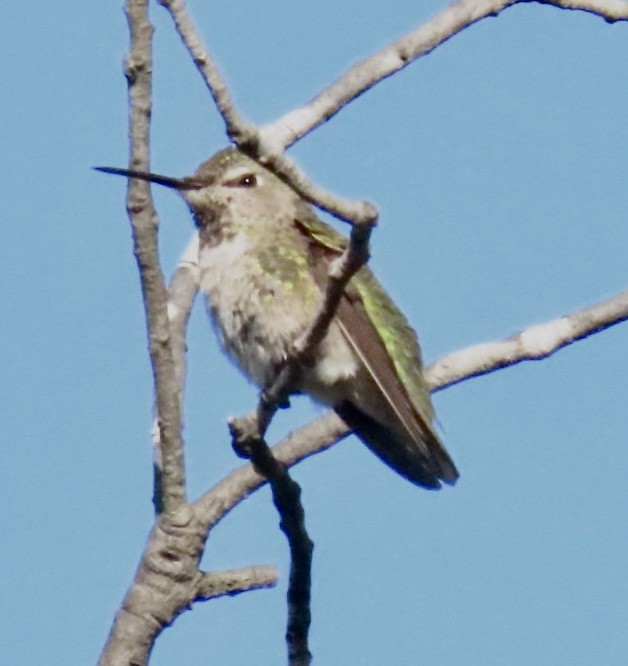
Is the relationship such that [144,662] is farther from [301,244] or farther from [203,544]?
[301,244]

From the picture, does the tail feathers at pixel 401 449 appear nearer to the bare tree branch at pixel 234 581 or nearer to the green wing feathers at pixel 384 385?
the green wing feathers at pixel 384 385

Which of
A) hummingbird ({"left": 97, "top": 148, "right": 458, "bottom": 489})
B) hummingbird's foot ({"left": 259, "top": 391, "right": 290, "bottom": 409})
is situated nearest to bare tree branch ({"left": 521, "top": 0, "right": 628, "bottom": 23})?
hummingbird ({"left": 97, "top": 148, "right": 458, "bottom": 489})

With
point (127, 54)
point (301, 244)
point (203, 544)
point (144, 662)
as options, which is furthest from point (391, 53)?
point (144, 662)

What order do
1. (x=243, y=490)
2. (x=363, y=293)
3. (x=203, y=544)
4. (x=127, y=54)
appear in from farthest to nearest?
1. (x=363, y=293)
2. (x=243, y=490)
3. (x=203, y=544)
4. (x=127, y=54)

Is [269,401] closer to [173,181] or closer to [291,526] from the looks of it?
[291,526]

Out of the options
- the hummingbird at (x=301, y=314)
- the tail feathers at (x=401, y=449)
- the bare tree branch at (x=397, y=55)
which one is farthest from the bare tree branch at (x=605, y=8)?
the tail feathers at (x=401, y=449)
